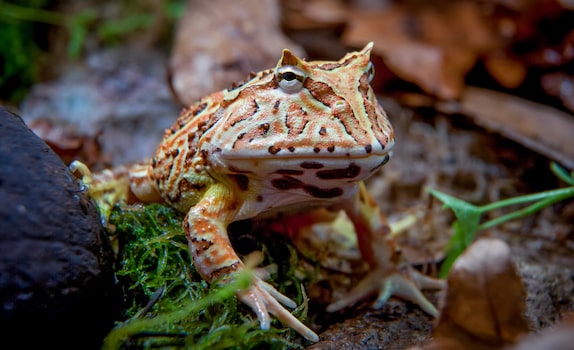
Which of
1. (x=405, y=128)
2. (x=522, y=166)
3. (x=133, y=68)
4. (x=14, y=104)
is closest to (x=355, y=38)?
(x=405, y=128)

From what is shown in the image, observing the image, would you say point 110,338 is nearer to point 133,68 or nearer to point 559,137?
point 559,137

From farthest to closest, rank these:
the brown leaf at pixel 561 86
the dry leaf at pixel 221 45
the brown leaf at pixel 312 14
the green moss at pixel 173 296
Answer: the brown leaf at pixel 312 14
the brown leaf at pixel 561 86
the dry leaf at pixel 221 45
the green moss at pixel 173 296

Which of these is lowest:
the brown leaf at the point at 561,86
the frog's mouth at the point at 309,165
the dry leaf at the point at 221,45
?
the brown leaf at the point at 561,86

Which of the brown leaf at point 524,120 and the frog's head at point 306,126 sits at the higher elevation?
the frog's head at point 306,126

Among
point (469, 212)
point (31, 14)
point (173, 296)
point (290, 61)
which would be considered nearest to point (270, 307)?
point (173, 296)

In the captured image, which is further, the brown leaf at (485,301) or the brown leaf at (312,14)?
the brown leaf at (312,14)

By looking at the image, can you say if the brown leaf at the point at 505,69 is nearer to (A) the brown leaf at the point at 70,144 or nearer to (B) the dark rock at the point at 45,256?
(A) the brown leaf at the point at 70,144

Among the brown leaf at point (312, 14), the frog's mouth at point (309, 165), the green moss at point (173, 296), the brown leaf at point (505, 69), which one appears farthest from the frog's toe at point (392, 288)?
the brown leaf at point (312, 14)
